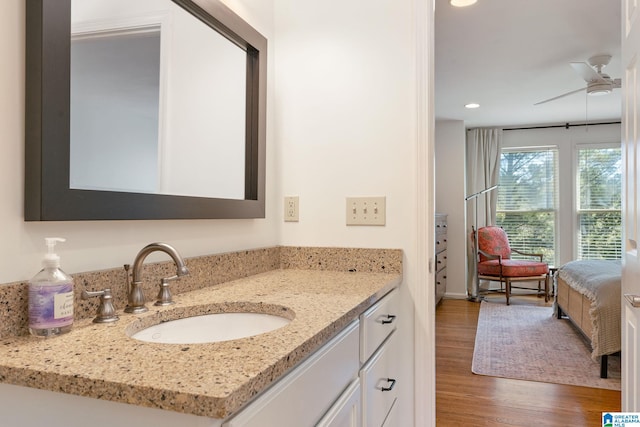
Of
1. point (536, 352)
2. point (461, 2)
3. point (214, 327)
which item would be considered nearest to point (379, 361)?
point (214, 327)

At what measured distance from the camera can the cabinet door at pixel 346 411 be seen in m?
0.90

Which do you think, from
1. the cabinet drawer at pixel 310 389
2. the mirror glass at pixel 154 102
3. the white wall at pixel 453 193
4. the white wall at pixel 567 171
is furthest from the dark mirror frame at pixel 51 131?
the white wall at pixel 567 171

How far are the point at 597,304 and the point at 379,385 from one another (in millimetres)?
2265

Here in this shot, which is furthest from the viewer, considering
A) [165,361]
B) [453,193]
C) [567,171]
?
[567,171]

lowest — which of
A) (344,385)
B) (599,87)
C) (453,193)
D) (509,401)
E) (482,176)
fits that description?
(509,401)

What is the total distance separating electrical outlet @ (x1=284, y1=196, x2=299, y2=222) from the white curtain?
4589mm

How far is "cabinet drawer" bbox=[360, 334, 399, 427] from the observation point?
3.84 feet

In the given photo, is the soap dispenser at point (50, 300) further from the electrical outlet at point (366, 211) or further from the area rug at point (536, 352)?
the area rug at point (536, 352)

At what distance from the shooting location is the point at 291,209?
1.84m

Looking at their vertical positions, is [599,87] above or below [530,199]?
above

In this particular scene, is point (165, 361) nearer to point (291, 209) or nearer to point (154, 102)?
point (154, 102)

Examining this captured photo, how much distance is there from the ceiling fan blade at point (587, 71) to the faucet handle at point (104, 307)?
347cm

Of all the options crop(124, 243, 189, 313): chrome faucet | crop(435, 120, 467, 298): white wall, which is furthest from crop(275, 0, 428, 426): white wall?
crop(435, 120, 467, 298): white wall

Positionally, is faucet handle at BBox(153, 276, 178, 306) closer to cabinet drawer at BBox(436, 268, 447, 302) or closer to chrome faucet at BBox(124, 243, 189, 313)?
chrome faucet at BBox(124, 243, 189, 313)
